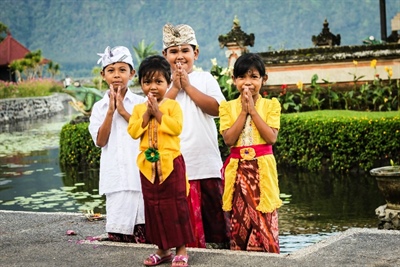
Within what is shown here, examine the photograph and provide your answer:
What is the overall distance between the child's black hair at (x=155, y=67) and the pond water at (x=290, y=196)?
2.27 meters

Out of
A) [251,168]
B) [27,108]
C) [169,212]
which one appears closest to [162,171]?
[169,212]

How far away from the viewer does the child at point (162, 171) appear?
15.5 feet

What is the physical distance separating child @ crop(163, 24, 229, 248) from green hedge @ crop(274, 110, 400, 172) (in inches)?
243

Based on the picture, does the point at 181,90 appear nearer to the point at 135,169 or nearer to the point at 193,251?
the point at 135,169

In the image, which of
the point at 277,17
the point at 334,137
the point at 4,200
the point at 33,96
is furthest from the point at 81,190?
the point at 277,17

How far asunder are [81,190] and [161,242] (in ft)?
20.1

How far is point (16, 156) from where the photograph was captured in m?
15.9

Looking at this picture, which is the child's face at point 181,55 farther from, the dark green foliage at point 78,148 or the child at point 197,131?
the dark green foliage at point 78,148

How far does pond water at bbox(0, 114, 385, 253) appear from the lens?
7.70 m

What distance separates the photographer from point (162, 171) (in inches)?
187

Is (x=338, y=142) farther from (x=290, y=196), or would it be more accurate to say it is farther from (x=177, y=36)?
(x=177, y=36)

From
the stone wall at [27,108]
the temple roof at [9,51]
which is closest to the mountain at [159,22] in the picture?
the temple roof at [9,51]

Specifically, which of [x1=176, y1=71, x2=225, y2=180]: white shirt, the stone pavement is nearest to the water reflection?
the stone pavement

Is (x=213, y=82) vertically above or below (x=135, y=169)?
above
